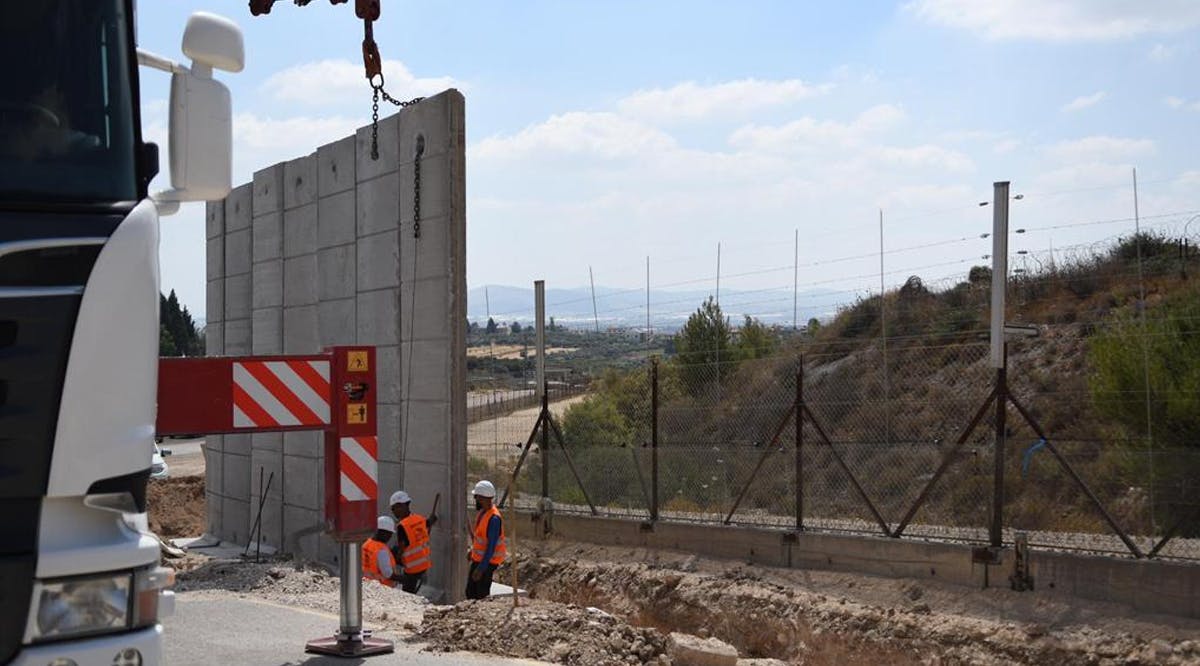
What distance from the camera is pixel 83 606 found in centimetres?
388

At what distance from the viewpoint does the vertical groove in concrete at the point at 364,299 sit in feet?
39.8

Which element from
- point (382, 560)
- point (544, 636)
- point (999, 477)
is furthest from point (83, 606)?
point (999, 477)

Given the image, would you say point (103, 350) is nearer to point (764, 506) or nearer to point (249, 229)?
point (249, 229)

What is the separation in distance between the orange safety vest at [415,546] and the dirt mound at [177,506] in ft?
38.8

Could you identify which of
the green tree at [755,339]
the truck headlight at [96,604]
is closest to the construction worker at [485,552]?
the truck headlight at [96,604]

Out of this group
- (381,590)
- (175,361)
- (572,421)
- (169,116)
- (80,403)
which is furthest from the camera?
(572,421)

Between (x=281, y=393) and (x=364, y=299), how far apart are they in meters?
6.59

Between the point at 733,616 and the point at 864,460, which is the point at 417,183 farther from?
the point at 864,460

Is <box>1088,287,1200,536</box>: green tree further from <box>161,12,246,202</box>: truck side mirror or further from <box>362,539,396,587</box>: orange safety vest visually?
<box>161,12,246,202</box>: truck side mirror

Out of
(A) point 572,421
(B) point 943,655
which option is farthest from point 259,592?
(A) point 572,421

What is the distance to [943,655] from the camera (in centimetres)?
1238

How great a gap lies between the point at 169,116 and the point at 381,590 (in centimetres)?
670

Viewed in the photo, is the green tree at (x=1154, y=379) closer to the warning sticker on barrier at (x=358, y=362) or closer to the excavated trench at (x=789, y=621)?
the excavated trench at (x=789, y=621)

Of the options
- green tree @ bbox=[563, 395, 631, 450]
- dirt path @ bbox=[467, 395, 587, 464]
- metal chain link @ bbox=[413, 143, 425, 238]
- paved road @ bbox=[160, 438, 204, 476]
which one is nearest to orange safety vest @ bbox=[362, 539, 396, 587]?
metal chain link @ bbox=[413, 143, 425, 238]
